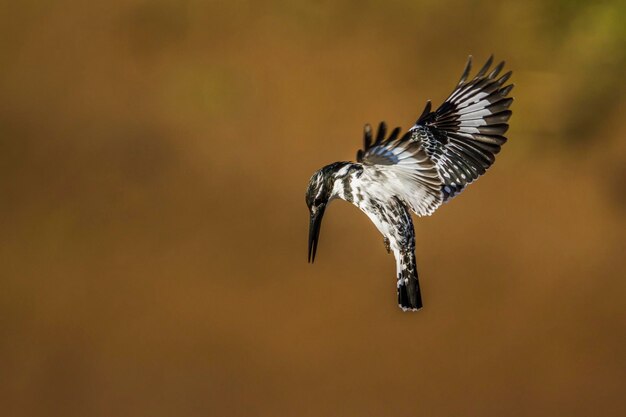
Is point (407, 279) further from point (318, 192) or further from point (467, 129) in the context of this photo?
point (467, 129)

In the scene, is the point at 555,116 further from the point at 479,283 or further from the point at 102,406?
the point at 102,406

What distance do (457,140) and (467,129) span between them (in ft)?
0.19

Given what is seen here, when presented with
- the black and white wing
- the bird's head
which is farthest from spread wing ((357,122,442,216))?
the black and white wing

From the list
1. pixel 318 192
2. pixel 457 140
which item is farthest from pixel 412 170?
pixel 457 140

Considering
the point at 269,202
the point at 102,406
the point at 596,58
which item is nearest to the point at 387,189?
the point at 102,406

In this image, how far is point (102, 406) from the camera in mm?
5547

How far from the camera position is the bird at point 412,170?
2.49 meters

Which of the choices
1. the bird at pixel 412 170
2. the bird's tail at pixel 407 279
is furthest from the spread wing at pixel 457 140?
the bird's tail at pixel 407 279

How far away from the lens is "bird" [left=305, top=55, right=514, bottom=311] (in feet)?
Answer: 8.17

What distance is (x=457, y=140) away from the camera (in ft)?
11.0

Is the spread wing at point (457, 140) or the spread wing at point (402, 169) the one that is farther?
the spread wing at point (457, 140)

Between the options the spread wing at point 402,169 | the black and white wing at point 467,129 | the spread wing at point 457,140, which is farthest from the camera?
the black and white wing at point 467,129

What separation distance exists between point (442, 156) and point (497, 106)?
0.30m

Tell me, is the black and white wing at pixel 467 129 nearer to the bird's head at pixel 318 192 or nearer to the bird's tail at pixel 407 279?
the bird's tail at pixel 407 279
